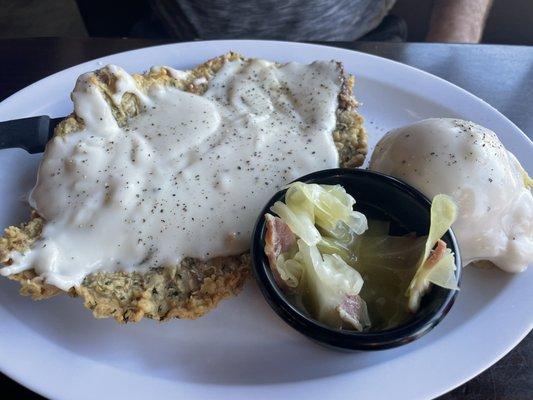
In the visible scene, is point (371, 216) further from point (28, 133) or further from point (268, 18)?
point (268, 18)

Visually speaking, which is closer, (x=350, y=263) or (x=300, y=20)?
(x=350, y=263)

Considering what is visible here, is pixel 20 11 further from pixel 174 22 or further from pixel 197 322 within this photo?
pixel 197 322

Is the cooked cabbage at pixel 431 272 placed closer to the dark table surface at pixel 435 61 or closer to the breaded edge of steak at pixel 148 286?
the breaded edge of steak at pixel 148 286

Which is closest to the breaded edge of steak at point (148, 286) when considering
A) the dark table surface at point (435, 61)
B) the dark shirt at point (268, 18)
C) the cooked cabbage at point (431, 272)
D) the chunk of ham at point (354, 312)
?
the chunk of ham at point (354, 312)

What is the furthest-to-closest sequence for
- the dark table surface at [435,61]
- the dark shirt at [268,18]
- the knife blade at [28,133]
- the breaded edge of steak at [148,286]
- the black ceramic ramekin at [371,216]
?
the dark shirt at [268,18] < the dark table surface at [435,61] < the knife blade at [28,133] < the breaded edge of steak at [148,286] < the black ceramic ramekin at [371,216]

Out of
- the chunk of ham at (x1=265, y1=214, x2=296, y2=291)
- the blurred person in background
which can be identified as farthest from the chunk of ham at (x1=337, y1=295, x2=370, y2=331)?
the blurred person in background

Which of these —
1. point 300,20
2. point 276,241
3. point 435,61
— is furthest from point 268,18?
point 276,241

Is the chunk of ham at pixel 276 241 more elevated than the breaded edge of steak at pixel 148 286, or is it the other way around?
the chunk of ham at pixel 276 241
